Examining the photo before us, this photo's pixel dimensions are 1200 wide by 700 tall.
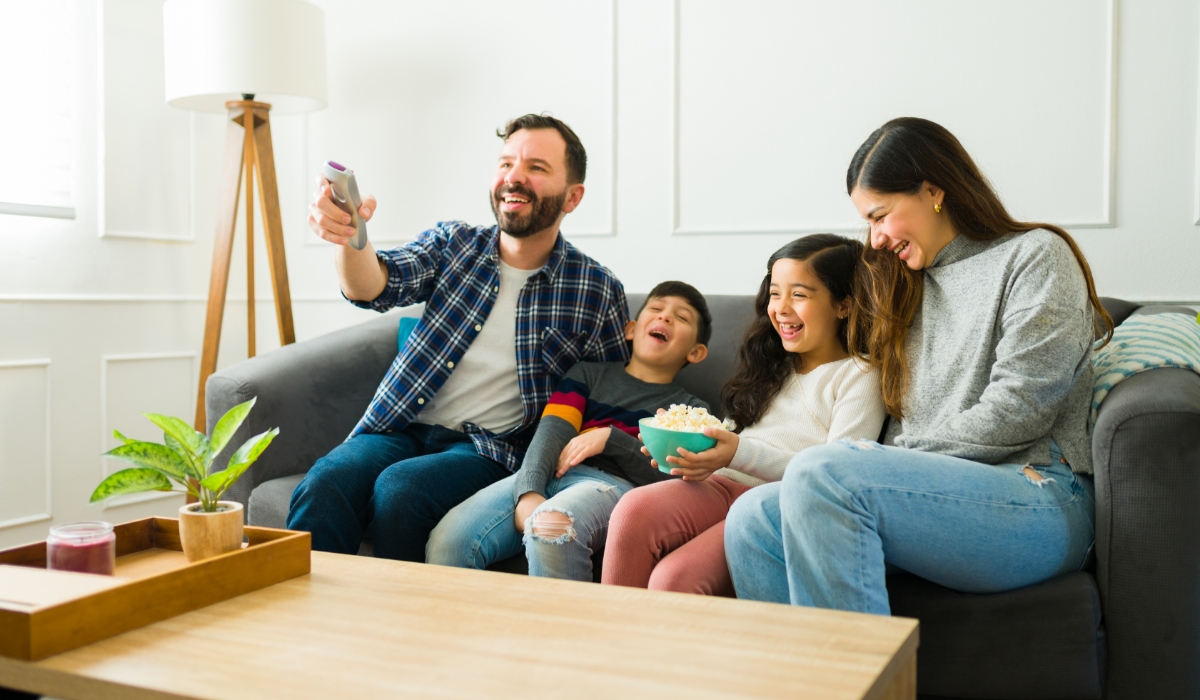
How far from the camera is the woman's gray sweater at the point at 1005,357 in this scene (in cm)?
139

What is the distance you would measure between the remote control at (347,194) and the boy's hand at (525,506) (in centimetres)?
62

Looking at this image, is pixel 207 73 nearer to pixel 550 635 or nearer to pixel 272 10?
pixel 272 10

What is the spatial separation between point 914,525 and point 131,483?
1031 mm

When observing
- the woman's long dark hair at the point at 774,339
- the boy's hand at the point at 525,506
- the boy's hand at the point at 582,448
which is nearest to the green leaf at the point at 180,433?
the boy's hand at the point at 525,506

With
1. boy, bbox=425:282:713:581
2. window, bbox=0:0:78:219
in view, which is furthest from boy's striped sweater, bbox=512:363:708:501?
window, bbox=0:0:78:219

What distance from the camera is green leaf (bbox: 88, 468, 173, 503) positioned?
1.07 metres

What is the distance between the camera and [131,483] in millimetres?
1097

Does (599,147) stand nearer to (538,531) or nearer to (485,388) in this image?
(485,388)

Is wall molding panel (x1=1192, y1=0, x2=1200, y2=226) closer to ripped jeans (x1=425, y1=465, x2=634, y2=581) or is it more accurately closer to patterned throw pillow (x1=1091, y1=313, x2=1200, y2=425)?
patterned throw pillow (x1=1091, y1=313, x2=1200, y2=425)

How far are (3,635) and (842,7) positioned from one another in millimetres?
2237

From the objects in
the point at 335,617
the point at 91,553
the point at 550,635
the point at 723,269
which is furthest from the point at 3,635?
the point at 723,269

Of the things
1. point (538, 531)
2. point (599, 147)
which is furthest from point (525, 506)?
point (599, 147)

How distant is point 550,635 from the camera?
95 cm

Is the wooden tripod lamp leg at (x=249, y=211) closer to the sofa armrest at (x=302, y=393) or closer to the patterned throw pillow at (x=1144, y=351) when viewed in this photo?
the sofa armrest at (x=302, y=393)
